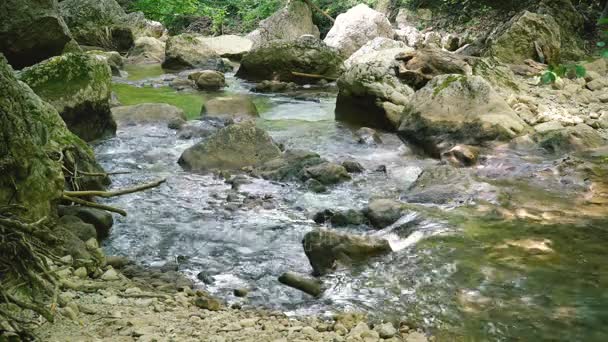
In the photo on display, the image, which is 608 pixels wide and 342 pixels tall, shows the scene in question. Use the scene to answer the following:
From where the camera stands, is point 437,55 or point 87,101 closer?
point 87,101

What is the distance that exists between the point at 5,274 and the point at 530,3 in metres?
15.6

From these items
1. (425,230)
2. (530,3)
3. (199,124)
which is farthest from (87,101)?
(530,3)

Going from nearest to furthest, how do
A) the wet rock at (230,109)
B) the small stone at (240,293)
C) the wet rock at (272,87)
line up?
1. the small stone at (240,293)
2. the wet rock at (230,109)
3. the wet rock at (272,87)

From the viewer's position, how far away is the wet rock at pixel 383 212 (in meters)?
5.25

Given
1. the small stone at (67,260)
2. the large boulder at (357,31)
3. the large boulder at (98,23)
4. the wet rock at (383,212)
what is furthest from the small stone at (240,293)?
the large boulder at (98,23)

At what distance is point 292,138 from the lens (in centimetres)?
872

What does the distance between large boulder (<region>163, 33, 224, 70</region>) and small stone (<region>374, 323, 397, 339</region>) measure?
1316 cm

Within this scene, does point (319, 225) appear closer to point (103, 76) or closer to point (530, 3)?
point (103, 76)

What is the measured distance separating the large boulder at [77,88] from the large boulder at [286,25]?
37.1 ft

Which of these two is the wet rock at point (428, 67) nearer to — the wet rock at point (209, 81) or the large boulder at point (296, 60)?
the large boulder at point (296, 60)

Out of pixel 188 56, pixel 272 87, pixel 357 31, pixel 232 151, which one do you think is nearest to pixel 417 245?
pixel 232 151

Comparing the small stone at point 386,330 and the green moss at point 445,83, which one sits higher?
the green moss at point 445,83

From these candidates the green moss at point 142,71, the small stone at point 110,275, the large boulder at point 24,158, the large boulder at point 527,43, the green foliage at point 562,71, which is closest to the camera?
the green foliage at point 562,71

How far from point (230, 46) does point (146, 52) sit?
8.44 ft
